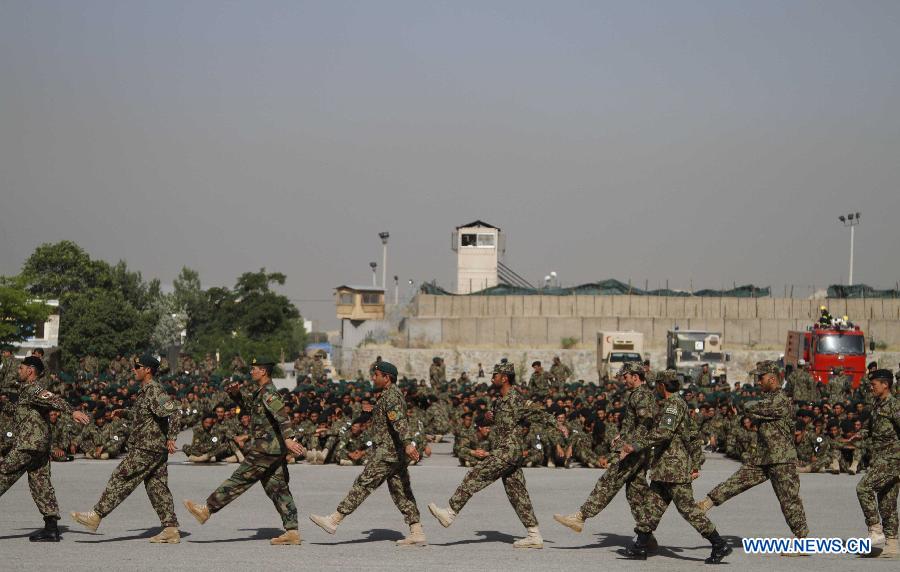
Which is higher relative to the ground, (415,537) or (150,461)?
(150,461)

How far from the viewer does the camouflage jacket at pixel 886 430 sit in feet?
36.1

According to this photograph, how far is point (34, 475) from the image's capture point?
11.2 m

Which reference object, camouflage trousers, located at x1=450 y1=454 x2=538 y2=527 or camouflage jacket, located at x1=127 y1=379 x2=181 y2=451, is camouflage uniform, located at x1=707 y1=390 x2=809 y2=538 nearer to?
camouflage trousers, located at x1=450 y1=454 x2=538 y2=527

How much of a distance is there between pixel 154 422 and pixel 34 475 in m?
1.29

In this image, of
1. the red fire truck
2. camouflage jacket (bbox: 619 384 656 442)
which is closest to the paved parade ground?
camouflage jacket (bbox: 619 384 656 442)

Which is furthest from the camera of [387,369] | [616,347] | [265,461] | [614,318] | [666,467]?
[614,318]

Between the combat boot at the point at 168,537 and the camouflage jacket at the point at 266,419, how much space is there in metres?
1.05

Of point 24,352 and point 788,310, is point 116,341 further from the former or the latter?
point 788,310

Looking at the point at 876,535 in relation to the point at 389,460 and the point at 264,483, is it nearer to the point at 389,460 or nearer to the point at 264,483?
the point at 389,460

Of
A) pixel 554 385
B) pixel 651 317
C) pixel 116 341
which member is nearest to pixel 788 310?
pixel 651 317

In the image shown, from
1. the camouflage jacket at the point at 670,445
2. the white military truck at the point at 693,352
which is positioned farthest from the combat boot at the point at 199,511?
the white military truck at the point at 693,352

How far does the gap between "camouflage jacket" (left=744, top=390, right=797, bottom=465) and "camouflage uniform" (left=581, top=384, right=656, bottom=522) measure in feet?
3.26

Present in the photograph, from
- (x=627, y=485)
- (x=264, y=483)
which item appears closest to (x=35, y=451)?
(x=264, y=483)

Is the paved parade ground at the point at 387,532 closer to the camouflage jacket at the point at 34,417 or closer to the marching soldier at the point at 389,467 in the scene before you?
the marching soldier at the point at 389,467
